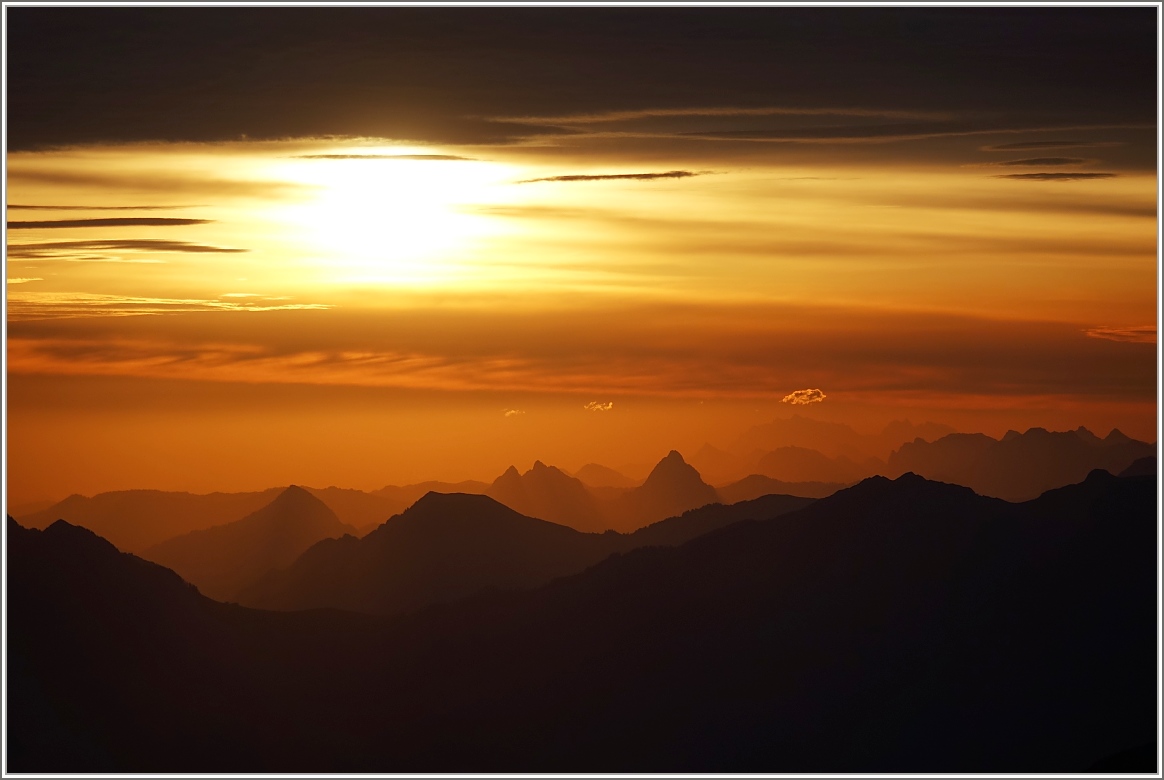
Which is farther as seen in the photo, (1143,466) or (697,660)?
(1143,466)

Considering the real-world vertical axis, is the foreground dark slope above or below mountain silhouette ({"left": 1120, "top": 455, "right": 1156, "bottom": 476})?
below

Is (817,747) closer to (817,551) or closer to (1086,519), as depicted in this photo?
(817,551)

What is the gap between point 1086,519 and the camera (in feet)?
391

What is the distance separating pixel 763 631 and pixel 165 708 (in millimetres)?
56345

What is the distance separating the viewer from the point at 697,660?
11781 centimetres

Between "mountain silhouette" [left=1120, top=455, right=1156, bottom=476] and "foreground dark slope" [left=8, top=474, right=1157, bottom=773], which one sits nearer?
"foreground dark slope" [left=8, top=474, right=1157, bottom=773]

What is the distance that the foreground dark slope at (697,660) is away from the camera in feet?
336

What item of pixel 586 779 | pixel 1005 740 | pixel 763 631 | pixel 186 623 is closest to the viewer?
pixel 586 779

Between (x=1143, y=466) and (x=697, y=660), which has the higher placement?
(x=1143, y=466)

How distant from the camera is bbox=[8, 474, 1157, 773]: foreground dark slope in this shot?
102312 mm

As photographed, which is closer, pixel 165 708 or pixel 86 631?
pixel 165 708

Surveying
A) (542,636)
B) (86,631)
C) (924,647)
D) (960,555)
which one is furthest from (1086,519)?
(86,631)

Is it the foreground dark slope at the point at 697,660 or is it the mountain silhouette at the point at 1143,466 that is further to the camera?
the mountain silhouette at the point at 1143,466

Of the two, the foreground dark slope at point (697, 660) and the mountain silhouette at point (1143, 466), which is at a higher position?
the mountain silhouette at point (1143, 466)
